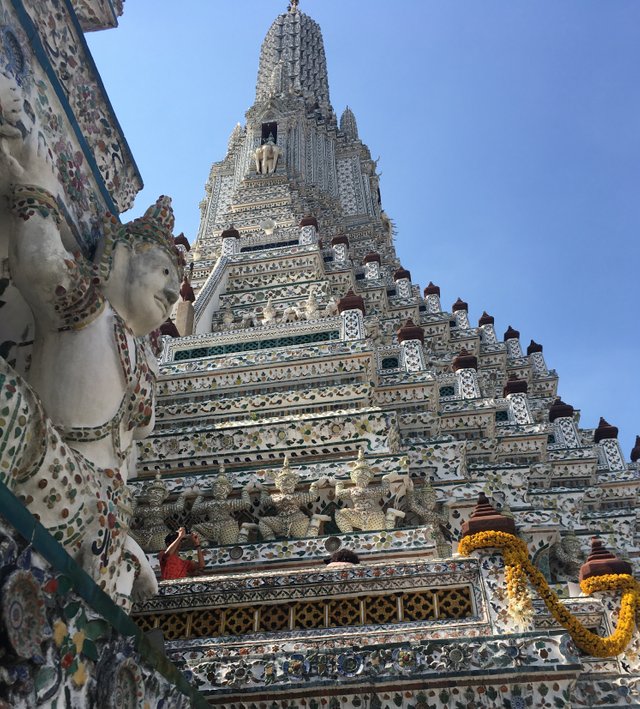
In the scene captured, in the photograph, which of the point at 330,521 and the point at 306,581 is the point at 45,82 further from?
the point at 330,521

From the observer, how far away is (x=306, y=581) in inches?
226

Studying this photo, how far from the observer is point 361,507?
26.0 ft

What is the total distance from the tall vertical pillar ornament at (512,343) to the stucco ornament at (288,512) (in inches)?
593

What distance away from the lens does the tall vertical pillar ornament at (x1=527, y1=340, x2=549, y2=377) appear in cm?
2227

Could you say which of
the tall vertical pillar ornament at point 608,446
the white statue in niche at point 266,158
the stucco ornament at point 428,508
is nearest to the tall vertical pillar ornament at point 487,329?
the tall vertical pillar ornament at point 608,446

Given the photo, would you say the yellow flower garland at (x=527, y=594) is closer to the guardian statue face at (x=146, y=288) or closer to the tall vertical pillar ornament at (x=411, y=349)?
the guardian statue face at (x=146, y=288)

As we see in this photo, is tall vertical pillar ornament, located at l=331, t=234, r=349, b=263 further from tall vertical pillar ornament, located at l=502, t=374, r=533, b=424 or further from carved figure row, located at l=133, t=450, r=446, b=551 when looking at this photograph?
carved figure row, located at l=133, t=450, r=446, b=551

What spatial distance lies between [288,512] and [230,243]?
11.9 meters

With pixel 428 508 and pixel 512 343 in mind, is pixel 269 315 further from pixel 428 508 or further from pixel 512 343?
pixel 512 343

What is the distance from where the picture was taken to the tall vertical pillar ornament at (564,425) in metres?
16.8

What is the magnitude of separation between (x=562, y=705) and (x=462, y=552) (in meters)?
1.21

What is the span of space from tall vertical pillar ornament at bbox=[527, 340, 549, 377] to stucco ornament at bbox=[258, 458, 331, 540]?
49.4 ft

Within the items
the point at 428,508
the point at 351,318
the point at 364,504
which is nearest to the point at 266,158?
the point at 351,318

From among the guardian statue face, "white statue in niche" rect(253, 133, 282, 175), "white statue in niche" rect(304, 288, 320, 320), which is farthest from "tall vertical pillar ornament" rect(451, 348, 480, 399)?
"white statue in niche" rect(253, 133, 282, 175)
